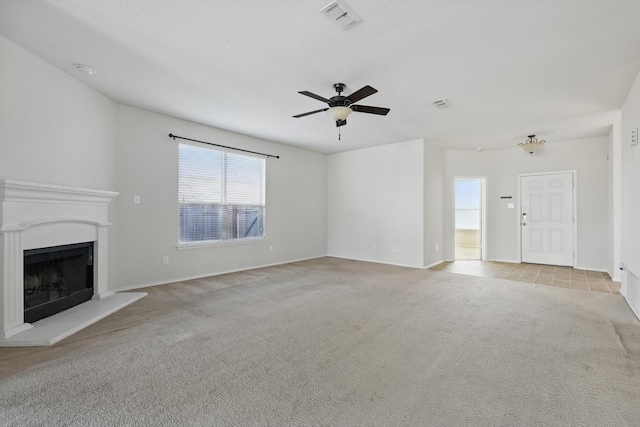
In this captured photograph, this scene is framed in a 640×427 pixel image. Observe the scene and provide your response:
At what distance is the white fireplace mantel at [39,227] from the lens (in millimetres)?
2615

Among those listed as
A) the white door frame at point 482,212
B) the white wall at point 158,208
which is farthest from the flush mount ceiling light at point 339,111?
the white door frame at point 482,212

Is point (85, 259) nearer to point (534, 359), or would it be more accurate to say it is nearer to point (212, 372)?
point (212, 372)

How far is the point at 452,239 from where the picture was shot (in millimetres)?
7031

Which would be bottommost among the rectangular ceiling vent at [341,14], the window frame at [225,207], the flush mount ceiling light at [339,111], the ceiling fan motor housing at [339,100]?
the window frame at [225,207]

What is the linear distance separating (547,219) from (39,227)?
847 cm

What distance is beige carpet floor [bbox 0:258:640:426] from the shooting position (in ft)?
5.49

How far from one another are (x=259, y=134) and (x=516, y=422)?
214 inches

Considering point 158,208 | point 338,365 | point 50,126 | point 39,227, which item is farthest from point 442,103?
point 39,227

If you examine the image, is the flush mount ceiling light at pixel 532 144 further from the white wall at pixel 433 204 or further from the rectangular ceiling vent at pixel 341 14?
the rectangular ceiling vent at pixel 341 14

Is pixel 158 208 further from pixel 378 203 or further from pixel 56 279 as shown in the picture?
pixel 378 203

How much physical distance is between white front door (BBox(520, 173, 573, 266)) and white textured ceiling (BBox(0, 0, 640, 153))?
2110 mm

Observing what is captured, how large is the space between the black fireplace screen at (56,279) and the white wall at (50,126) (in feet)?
2.60

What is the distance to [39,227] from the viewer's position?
304 centimetres

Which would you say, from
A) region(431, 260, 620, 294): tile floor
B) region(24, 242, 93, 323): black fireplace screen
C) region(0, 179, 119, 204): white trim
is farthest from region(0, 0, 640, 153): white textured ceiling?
region(431, 260, 620, 294): tile floor
